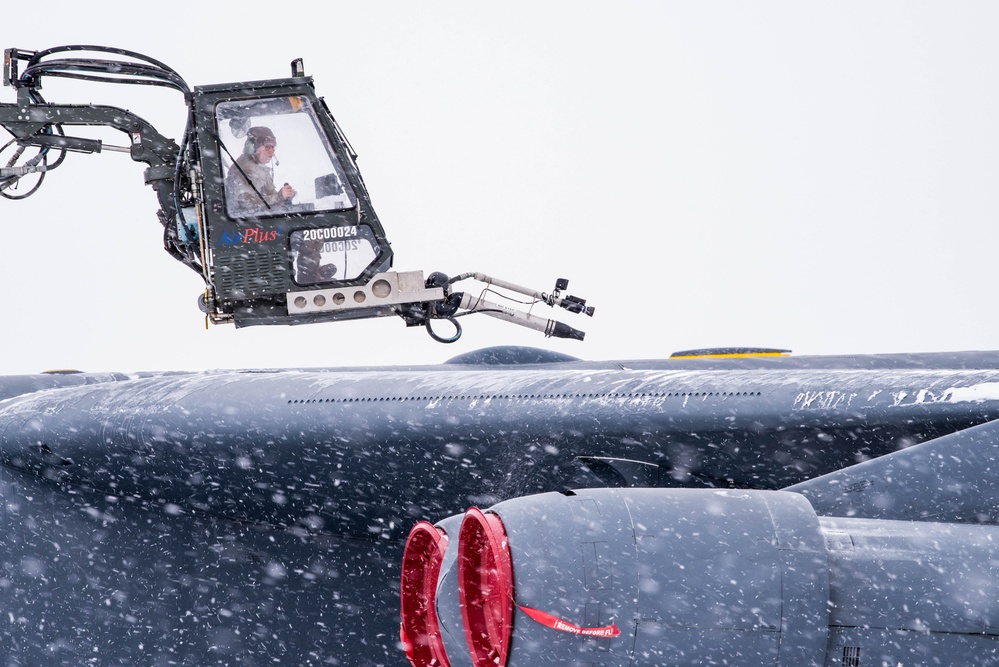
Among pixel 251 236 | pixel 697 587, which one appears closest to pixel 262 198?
pixel 251 236

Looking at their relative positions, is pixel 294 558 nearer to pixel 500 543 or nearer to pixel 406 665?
pixel 406 665

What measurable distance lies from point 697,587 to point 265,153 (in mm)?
6113

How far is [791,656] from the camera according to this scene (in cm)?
188

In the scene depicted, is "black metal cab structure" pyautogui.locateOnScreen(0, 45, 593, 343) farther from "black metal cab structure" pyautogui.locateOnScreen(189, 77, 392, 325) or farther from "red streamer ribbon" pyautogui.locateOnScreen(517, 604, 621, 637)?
"red streamer ribbon" pyautogui.locateOnScreen(517, 604, 621, 637)

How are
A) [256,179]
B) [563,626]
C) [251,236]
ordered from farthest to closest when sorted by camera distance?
[251,236] < [256,179] < [563,626]

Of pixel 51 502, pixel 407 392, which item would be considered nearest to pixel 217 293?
pixel 51 502

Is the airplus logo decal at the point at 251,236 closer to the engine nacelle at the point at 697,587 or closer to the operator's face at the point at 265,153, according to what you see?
the operator's face at the point at 265,153

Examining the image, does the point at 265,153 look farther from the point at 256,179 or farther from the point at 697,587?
the point at 697,587

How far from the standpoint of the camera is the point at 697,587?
1.86 meters

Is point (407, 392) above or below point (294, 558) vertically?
above

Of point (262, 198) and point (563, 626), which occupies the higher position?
point (262, 198)

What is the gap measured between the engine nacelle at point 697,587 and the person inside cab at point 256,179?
226 inches

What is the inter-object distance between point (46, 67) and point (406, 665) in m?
5.84

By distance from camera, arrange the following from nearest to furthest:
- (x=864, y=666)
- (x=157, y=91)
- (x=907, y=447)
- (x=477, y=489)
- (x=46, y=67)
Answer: (x=864, y=666)
(x=907, y=447)
(x=477, y=489)
(x=46, y=67)
(x=157, y=91)
